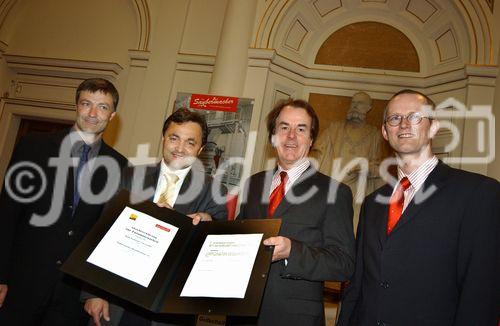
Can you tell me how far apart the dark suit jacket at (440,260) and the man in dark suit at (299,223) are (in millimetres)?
182

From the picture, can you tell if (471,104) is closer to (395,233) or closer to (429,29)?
(429,29)

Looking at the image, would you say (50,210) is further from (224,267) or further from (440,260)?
(440,260)

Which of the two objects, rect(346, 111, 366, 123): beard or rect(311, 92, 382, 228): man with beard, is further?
rect(346, 111, 366, 123): beard

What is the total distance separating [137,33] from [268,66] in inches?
84.1

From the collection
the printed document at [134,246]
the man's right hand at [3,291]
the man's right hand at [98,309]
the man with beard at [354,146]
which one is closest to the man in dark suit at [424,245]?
the printed document at [134,246]

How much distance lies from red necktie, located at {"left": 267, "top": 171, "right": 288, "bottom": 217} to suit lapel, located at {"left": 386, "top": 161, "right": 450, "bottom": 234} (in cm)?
55

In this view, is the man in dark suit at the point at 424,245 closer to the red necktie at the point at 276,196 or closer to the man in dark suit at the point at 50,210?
the red necktie at the point at 276,196

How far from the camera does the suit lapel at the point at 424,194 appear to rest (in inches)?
76.5

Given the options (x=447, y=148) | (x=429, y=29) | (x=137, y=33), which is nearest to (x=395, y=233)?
(x=447, y=148)

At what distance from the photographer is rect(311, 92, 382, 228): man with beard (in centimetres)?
573

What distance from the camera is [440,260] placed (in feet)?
5.99

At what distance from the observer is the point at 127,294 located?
1.74 m

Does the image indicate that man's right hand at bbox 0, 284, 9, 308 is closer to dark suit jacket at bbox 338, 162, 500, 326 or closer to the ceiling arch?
dark suit jacket at bbox 338, 162, 500, 326

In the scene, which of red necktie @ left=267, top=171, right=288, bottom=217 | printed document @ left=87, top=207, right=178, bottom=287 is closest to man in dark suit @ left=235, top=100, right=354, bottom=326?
red necktie @ left=267, top=171, right=288, bottom=217
